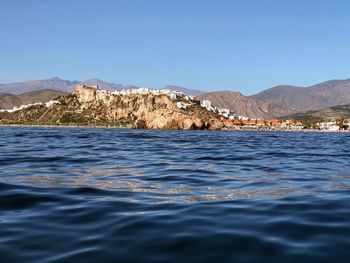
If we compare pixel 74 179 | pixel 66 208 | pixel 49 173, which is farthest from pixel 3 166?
pixel 66 208

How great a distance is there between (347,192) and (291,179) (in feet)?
A: 11.0

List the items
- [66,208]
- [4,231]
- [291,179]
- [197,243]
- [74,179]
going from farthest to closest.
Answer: [291,179] → [74,179] → [66,208] → [4,231] → [197,243]

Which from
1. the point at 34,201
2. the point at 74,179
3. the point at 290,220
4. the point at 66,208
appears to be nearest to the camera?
the point at 290,220

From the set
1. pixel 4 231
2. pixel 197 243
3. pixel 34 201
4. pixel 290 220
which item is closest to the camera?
pixel 197 243

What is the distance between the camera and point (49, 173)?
1734 cm

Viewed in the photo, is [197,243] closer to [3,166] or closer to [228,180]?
[228,180]

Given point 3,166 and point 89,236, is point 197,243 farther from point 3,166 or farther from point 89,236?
point 3,166

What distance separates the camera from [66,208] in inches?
412

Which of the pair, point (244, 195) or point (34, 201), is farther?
point (244, 195)

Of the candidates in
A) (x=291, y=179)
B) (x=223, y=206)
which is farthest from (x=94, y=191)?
(x=291, y=179)

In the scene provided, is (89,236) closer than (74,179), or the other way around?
(89,236)

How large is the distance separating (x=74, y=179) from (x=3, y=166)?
6111mm

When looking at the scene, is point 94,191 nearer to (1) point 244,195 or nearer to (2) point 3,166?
(1) point 244,195

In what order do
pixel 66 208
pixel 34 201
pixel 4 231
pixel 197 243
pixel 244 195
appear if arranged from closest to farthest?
pixel 197 243 → pixel 4 231 → pixel 66 208 → pixel 34 201 → pixel 244 195
